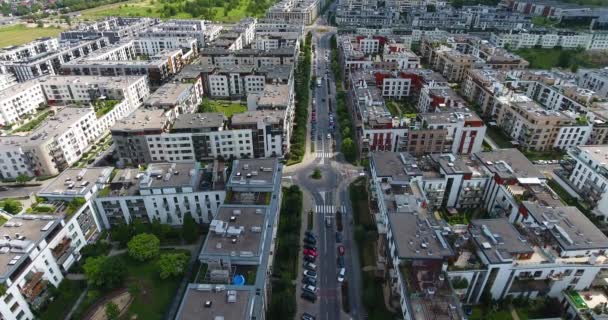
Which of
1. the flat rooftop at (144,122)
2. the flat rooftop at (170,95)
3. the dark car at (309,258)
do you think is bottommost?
the dark car at (309,258)

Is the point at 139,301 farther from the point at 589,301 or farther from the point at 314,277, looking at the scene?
the point at 589,301

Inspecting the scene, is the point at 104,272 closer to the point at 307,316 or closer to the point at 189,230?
the point at 189,230

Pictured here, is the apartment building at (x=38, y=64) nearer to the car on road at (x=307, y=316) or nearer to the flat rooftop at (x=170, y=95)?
the flat rooftop at (x=170, y=95)

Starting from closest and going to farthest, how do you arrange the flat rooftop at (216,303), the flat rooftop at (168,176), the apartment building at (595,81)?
1. the flat rooftop at (216,303)
2. the flat rooftop at (168,176)
3. the apartment building at (595,81)

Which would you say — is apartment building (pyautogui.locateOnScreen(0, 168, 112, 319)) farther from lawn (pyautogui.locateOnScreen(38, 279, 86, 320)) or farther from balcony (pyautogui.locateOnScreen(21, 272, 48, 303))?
lawn (pyautogui.locateOnScreen(38, 279, 86, 320))

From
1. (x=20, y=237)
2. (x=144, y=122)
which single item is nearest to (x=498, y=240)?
(x=20, y=237)

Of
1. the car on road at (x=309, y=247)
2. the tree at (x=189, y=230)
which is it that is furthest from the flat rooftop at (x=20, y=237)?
the car on road at (x=309, y=247)
